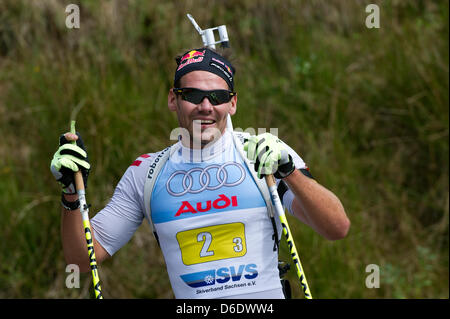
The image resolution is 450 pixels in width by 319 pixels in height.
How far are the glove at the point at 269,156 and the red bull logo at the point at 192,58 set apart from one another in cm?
84

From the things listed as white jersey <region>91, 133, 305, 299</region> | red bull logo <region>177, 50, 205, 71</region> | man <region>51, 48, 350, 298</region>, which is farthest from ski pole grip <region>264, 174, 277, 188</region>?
red bull logo <region>177, 50, 205, 71</region>

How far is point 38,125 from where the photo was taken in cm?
696

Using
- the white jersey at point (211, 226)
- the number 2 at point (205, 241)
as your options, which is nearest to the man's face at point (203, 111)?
the white jersey at point (211, 226)

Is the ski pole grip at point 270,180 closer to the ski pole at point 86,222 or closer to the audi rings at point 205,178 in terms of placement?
the audi rings at point 205,178

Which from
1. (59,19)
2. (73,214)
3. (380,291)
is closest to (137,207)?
(73,214)

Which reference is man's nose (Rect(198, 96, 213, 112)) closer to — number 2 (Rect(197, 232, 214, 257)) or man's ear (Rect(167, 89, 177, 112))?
man's ear (Rect(167, 89, 177, 112))

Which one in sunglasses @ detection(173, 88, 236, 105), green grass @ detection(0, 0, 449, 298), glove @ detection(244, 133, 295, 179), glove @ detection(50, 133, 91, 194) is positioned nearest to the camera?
glove @ detection(244, 133, 295, 179)

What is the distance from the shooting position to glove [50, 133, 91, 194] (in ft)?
10.8

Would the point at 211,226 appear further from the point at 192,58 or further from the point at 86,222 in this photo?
the point at 192,58

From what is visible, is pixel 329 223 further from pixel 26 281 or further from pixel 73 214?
pixel 26 281

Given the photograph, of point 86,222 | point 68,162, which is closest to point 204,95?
point 68,162

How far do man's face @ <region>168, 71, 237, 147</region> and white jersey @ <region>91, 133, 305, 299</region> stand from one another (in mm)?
152

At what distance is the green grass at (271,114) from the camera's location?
6.41 metres

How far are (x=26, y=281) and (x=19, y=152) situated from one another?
1663 millimetres
